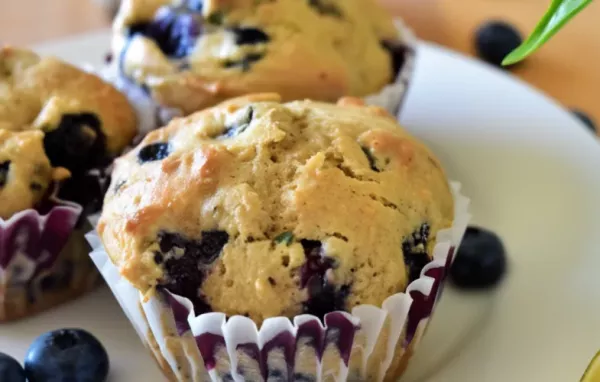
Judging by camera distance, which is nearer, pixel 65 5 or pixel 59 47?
pixel 59 47

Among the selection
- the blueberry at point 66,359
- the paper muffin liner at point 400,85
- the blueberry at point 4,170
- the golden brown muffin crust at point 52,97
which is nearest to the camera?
the blueberry at point 66,359

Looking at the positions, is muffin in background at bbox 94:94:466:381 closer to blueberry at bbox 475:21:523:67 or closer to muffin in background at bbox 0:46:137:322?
muffin in background at bbox 0:46:137:322

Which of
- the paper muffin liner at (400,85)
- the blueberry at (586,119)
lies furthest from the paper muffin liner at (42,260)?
the blueberry at (586,119)

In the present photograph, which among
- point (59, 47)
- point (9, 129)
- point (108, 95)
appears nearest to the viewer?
point (9, 129)

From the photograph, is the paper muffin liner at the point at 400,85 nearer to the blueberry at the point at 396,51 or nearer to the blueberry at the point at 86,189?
the blueberry at the point at 396,51

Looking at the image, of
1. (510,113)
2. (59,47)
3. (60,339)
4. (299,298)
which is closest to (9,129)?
(60,339)

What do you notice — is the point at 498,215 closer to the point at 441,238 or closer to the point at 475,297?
the point at 475,297

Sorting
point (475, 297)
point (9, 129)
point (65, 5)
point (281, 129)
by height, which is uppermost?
point (281, 129)
